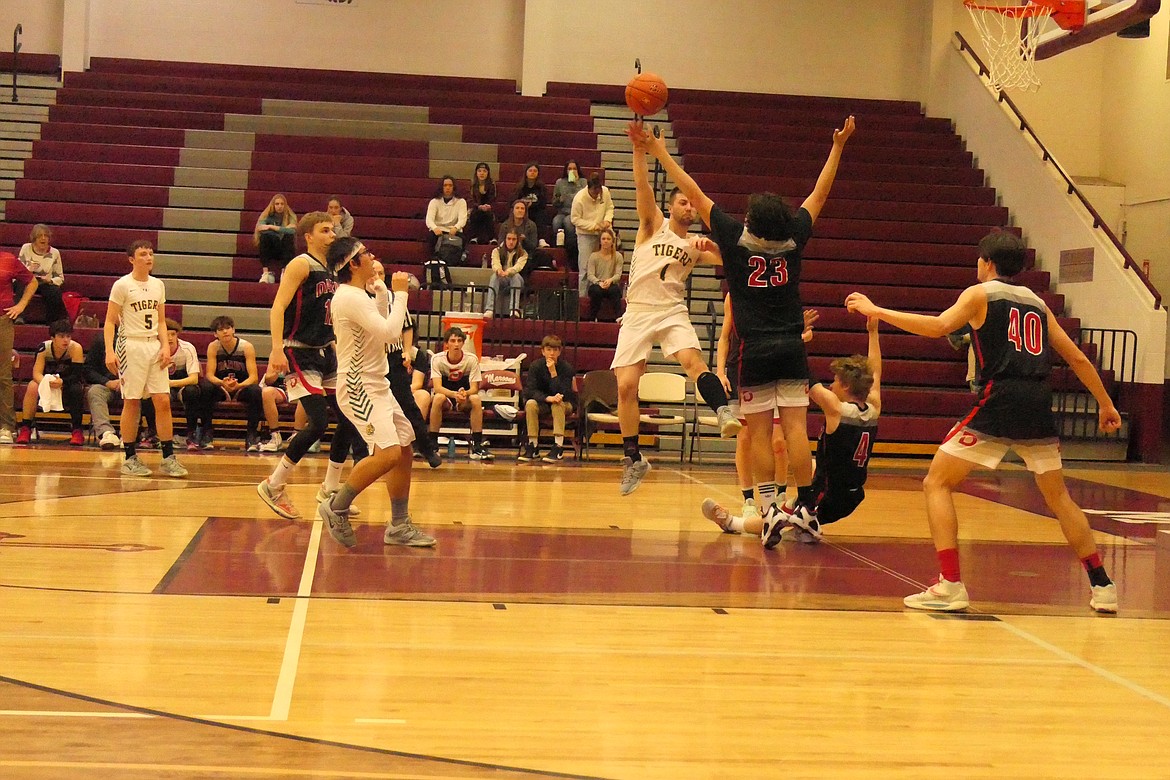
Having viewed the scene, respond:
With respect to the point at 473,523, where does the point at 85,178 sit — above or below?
above

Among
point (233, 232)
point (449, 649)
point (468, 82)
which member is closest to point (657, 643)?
point (449, 649)

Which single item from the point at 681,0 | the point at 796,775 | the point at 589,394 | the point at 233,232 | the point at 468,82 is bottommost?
the point at 796,775

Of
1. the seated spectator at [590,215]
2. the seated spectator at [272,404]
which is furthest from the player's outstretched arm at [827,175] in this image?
the seated spectator at [590,215]

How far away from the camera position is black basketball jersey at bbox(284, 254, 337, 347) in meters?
6.64

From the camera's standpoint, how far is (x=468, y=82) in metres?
17.7

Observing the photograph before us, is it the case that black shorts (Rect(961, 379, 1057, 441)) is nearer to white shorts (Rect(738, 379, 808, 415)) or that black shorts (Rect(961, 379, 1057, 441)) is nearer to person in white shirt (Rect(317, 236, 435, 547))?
white shorts (Rect(738, 379, 808, 415))

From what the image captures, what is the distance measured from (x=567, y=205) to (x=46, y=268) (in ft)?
18.4

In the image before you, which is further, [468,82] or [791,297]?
[468,82]

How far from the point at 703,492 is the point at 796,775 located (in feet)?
→ 20.4

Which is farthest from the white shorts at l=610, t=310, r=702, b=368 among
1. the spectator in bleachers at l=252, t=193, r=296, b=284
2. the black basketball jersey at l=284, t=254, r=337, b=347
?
Result: the spectator in bleachers at l=252, t=193, r=296, b=284

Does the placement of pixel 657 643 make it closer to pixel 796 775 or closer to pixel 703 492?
pixel 796 775

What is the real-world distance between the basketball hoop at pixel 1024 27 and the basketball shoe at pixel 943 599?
879 centimetres

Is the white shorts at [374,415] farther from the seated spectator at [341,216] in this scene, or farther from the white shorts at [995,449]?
the seated spectator at [341,216]

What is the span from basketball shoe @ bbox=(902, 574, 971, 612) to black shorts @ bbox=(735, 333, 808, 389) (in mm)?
1444
